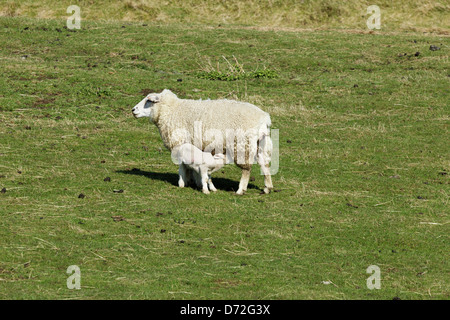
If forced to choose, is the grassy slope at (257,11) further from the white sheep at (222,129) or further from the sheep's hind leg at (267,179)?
the sheep's hind leg at (267,179)

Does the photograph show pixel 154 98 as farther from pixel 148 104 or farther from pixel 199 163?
pixel 199 163

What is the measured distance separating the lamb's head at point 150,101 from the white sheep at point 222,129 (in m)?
0.02

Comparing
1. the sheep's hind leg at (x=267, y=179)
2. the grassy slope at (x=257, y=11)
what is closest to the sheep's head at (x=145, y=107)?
the sheep's hind leg at (x=267, y=179)

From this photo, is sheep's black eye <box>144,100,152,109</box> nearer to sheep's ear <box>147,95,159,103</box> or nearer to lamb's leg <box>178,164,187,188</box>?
sheep's ear <box>147,95,159,103</box>

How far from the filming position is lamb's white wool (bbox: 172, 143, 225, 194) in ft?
40.0

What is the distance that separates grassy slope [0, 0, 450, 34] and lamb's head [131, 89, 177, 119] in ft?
64.0

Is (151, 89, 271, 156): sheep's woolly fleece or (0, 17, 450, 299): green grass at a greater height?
(151, 89, 271, 156): sheep's woolly fleece

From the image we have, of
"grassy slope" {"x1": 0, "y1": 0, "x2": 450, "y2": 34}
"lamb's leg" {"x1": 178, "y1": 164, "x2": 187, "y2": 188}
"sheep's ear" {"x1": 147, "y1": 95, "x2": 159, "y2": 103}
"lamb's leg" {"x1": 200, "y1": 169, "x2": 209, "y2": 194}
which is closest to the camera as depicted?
"lamb's leg" {"x1": 200, "y1": 169, "x2": 209, "y2": 194}

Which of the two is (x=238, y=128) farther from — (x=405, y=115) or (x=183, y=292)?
(x=405, y=115)

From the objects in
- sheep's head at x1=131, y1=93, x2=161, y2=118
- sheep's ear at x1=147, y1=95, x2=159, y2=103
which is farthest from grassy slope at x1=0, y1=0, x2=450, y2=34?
sheep's ear at x1=147, y1=95, x2=159, y2=103

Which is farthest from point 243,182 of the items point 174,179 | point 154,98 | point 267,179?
point 154,98

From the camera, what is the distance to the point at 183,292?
8.23 metres

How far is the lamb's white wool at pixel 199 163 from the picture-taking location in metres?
12.2

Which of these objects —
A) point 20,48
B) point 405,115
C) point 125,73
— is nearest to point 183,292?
point 405,115
